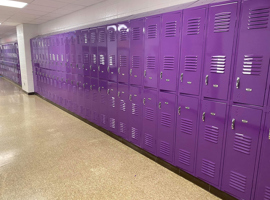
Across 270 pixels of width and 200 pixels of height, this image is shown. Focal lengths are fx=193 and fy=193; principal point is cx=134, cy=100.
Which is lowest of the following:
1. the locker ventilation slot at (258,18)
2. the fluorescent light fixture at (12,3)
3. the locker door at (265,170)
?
the locker door at (265,170)

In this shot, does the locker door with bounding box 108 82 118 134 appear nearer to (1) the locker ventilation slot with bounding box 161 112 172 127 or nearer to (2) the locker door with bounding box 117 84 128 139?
(2) the locker door with bounding box 117 84 128 139

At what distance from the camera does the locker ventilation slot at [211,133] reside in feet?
7.23

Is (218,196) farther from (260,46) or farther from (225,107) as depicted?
(260,46)

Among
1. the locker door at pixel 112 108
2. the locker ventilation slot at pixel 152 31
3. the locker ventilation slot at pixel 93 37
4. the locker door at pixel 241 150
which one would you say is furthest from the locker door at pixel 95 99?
the locker door at pixel 241 150

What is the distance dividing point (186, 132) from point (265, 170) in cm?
91

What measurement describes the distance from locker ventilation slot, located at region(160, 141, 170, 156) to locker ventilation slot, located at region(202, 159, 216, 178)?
55 centimetres

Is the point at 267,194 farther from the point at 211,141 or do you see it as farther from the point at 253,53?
the point at 253,53

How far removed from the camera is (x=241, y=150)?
2006mm

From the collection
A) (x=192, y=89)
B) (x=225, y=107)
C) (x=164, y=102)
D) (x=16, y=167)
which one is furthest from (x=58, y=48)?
(x=225, y=107)

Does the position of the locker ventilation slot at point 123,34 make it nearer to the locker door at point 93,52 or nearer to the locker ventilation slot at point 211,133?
the locker door at point 93,52

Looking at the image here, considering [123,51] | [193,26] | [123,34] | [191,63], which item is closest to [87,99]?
[123,51]

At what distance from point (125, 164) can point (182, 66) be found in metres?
1.68

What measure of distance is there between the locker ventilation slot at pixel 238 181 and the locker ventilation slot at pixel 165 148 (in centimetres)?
89

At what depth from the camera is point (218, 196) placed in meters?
2.26
